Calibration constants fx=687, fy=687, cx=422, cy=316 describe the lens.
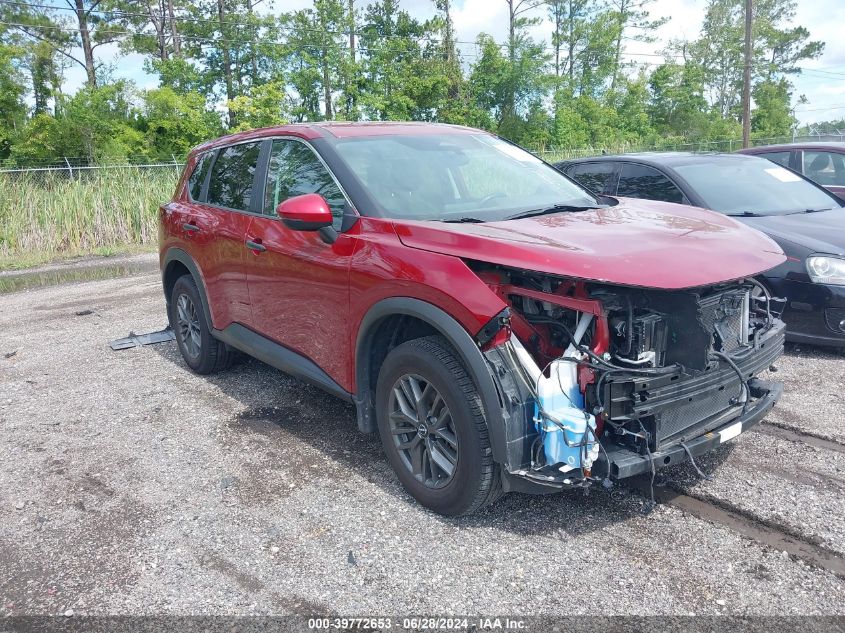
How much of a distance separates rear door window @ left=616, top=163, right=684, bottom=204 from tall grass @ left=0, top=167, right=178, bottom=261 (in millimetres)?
12098

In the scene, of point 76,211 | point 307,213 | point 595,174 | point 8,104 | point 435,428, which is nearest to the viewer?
point 435,428

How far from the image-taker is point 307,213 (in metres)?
3.44

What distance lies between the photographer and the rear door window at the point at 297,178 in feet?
12.4

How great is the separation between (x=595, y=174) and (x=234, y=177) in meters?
3.67

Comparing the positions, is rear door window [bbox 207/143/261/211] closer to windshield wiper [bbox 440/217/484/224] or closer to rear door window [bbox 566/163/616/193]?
windshield wiper [bbox 440/217/484/224]

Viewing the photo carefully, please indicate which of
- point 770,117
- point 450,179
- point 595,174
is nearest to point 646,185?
point 595,174

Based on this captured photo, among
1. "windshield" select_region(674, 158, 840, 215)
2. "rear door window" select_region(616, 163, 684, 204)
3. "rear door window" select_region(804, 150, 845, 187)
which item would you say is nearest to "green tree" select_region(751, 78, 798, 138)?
"rear door window" select_region(804, 150, 845, 187)

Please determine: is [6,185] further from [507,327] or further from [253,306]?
[507,327]

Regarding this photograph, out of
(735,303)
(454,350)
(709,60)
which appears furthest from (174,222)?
(709,60)

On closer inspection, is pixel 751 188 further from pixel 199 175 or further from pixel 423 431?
pixel 199 175

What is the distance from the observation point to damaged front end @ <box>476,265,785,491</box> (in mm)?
2811

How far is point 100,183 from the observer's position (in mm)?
15719

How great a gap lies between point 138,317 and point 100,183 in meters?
8.99

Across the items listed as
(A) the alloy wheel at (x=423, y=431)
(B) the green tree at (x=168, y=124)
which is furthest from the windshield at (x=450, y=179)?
(B) the green tree at (x=168, y=124)
